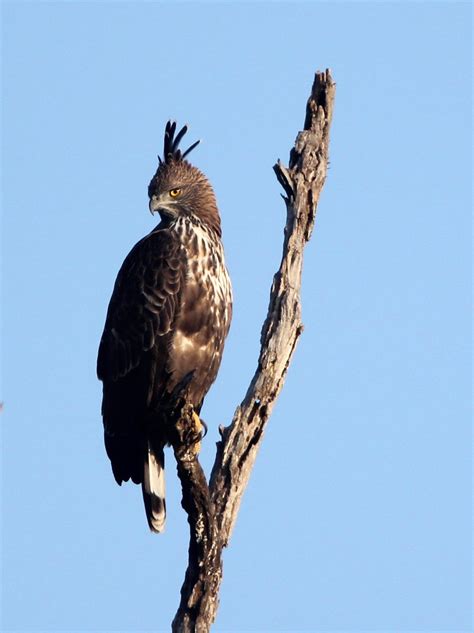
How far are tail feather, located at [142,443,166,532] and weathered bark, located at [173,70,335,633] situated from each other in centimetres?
105

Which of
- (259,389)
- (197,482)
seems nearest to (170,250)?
(259,389)

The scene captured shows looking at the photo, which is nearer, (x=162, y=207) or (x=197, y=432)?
(x=197, y=432)

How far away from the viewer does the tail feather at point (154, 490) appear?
6.75 metres

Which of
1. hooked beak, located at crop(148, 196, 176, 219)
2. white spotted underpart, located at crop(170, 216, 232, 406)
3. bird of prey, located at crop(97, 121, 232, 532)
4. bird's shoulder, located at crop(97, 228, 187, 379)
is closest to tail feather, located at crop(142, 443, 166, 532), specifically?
bird of prey, located at crop(97, 121, 232, 532)

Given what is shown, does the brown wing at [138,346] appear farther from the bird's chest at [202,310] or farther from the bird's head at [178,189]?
the bird's head at [178,189]

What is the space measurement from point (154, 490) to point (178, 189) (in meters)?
2.23

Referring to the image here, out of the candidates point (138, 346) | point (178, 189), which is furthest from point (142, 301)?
point (178, 189)

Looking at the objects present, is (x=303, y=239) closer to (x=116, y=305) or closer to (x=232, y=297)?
(x=232, y=297)

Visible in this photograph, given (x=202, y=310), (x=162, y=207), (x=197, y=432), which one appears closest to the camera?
Answer: (x=197, y=432)

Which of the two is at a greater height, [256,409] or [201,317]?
[201,317]

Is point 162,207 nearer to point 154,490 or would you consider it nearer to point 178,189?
point 178,189

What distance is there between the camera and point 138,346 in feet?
22.4

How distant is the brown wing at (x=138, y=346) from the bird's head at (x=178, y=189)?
487 mm

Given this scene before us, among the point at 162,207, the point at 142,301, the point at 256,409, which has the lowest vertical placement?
the point at 256,409
